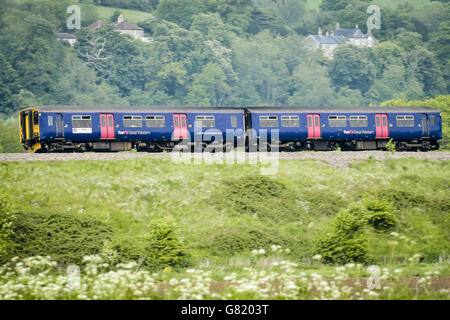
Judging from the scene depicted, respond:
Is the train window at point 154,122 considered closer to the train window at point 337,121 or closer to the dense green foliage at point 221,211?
the dense green foliage at point 221,211

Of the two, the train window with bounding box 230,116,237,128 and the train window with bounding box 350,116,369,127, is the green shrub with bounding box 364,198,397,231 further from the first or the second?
the train window with bounding box 350,116,369,127

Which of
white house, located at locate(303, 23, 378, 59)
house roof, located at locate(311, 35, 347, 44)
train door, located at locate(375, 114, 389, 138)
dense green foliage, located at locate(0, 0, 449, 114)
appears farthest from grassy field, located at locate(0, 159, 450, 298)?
house roof, located at locate(311, 35, 347, 44)

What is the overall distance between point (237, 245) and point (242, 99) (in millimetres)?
117109

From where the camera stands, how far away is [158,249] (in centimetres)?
2647

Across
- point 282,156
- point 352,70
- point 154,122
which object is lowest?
point 282,156

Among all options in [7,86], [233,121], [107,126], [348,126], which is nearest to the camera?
[107,126]

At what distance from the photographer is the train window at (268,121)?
40938 millimetres

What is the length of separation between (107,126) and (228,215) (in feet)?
40.4

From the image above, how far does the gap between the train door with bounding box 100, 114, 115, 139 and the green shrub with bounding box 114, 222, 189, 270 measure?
1373cm

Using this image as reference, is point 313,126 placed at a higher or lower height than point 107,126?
lower

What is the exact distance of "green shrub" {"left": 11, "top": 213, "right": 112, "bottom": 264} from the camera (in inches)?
1026

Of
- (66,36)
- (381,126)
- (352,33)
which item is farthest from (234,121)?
(352,33)

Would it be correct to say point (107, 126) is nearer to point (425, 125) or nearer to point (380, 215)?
point (380, 215)

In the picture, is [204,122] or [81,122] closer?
[81,122]
